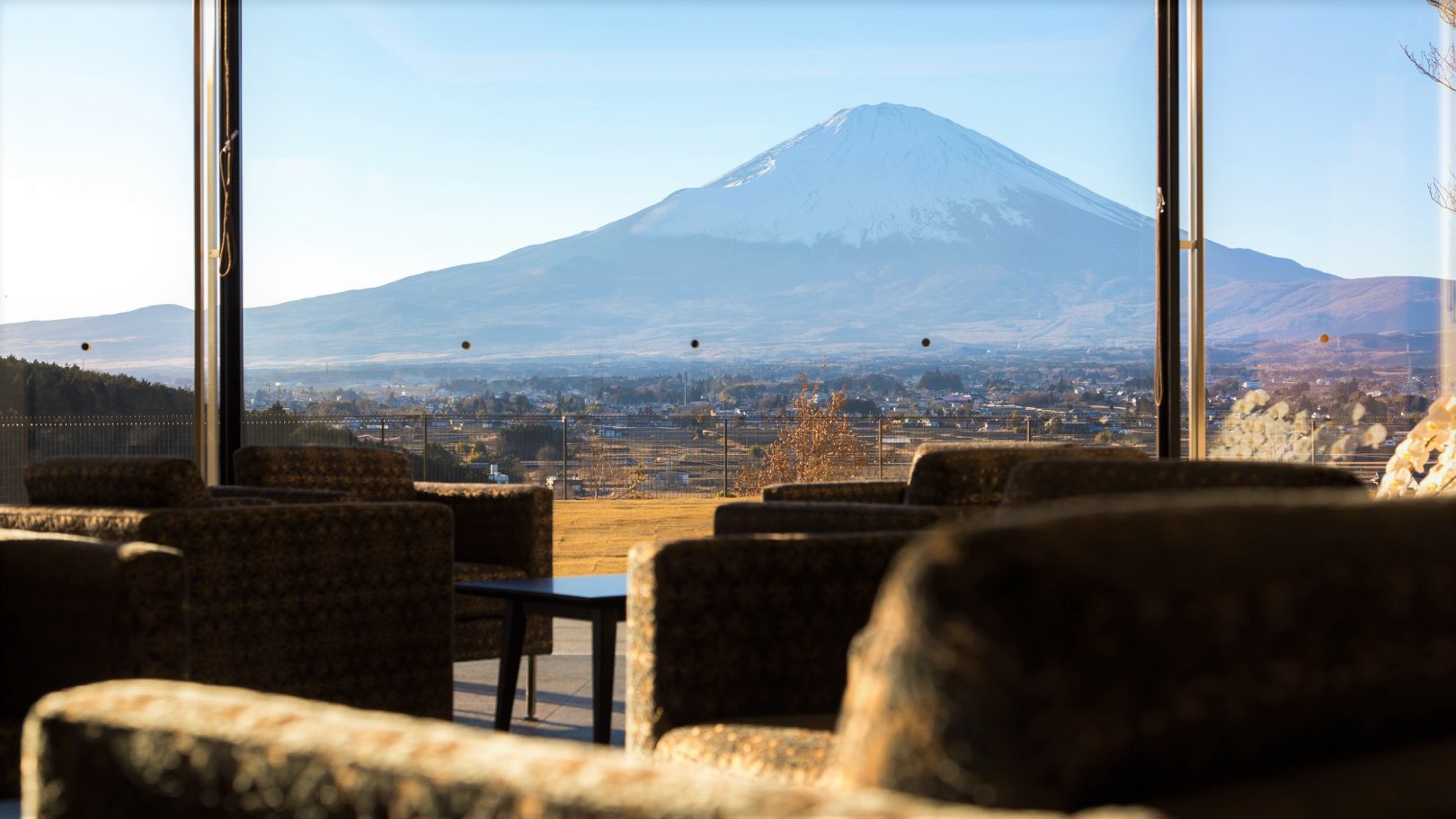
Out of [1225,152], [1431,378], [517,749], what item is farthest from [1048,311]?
[517,749]

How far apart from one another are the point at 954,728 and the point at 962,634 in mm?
52

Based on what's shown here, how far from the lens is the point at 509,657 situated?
351cm

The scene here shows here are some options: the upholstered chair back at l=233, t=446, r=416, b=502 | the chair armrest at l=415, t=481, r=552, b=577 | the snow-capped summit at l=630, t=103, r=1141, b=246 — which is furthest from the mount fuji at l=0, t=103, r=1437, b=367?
the chair armrest at l=415, t=481, r=552, b=577

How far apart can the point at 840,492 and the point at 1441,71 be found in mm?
3467

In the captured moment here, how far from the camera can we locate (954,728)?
0.69 meters

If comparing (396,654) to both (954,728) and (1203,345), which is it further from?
(1203,345)

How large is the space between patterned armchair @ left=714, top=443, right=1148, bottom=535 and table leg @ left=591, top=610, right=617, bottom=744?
1.07 ft

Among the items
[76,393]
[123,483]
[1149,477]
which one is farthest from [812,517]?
[76,393]

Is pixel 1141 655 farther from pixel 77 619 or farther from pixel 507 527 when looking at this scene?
pixel 507 527

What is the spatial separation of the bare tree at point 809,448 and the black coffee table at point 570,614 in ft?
10.3

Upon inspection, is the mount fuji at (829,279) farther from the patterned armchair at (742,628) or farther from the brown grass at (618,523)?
the patterned armchair at (742,628)

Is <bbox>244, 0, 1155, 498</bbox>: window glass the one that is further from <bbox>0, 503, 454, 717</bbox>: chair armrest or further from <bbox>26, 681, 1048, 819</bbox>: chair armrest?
<bbox>26, 681, 1048, 819</bbox>: chair armrest

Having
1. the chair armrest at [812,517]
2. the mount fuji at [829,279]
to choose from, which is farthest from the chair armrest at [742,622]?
the mount fuji at [829,279]

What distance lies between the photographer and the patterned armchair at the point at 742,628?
2.07m
